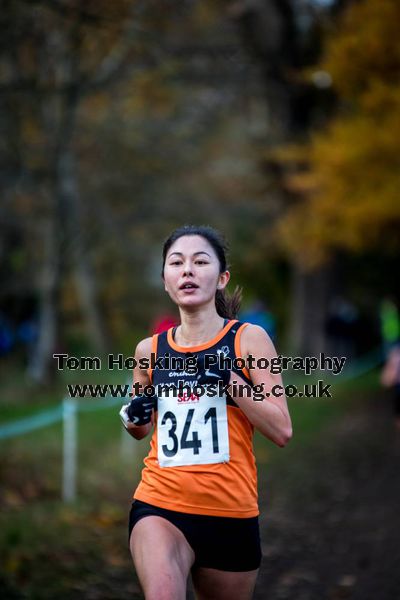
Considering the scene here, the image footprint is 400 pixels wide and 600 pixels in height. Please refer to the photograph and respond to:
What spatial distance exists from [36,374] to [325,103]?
9.21m

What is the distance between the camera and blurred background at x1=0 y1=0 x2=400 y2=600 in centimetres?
739

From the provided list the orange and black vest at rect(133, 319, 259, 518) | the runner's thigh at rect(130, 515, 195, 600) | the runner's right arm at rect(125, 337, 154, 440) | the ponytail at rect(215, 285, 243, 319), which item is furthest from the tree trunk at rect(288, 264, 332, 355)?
the runner's thigh at rect(130, 515, 195, 600)

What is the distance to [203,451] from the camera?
3379 millimetres

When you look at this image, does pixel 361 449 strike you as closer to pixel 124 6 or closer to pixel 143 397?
pixel 124 6

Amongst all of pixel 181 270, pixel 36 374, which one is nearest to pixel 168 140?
pixel 36 374

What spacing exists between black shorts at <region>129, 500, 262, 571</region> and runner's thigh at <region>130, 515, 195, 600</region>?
28mm

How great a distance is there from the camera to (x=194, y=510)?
333 centimetres

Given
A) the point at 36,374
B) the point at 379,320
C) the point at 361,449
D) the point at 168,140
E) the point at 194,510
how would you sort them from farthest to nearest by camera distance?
the point at 379,320, the point at 168,140, the point at 36,374, the point at 361,449, the point at 194,510

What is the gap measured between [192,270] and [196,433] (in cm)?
67

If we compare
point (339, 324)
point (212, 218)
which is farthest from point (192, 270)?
point (212, 218)

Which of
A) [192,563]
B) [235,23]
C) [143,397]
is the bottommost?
[192,563]

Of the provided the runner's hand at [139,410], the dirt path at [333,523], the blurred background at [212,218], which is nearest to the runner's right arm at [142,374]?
the runner's hand at [139,410]

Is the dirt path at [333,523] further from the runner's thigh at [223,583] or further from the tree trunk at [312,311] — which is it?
the tree trunk at [312,311]

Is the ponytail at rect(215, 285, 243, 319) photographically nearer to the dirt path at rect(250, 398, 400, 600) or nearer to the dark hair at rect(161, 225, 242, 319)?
the dark hair at rect(161, 225, 242, 319)
